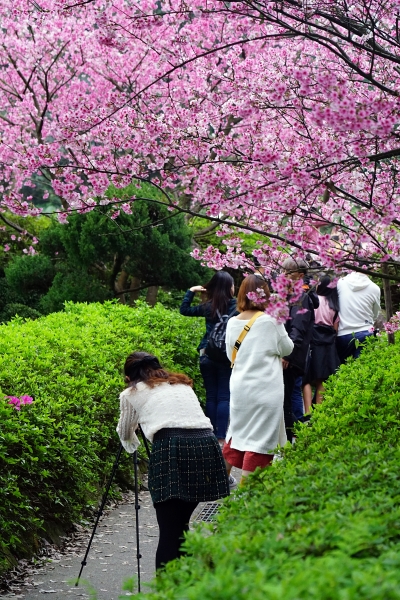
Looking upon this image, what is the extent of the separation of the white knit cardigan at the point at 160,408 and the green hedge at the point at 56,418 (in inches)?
32.9

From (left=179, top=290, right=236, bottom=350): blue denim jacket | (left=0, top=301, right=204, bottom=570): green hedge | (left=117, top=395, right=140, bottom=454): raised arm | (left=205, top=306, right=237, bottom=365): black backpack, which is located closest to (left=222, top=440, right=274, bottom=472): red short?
(left=117, top=395, right=140, bottom=454): raised arm

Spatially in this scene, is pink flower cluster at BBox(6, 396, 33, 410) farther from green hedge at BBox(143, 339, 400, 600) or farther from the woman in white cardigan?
green hedge at BBox(143, 339, 400, 600)

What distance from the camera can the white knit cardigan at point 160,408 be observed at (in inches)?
179

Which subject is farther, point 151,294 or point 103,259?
point 151,294

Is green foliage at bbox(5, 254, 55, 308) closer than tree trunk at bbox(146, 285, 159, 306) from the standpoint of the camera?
Yes

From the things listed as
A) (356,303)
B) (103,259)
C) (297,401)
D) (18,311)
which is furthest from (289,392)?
(18,311)

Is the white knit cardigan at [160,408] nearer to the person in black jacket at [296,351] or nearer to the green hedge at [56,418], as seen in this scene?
the green hedge at [56,418]

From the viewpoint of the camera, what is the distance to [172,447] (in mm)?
4477

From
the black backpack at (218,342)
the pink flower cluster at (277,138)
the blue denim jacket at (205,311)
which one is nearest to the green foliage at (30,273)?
the pink flower cluster at (277,138)

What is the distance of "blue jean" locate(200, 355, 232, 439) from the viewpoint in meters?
7.69

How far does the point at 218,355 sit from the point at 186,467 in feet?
10.1

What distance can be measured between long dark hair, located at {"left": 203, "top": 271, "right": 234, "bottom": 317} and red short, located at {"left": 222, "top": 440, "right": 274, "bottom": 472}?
81.6 inches

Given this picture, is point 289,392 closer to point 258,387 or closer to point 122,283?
point 258,387

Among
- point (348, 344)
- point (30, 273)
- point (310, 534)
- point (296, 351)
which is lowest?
point (310, 534)
